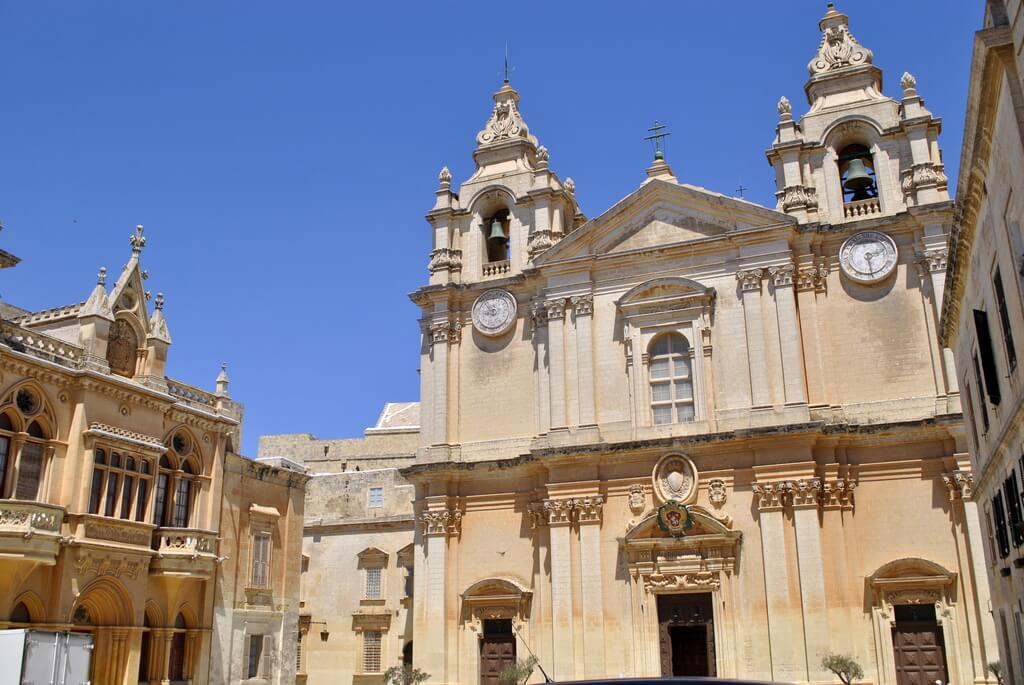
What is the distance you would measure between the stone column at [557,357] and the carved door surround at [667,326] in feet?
6.16

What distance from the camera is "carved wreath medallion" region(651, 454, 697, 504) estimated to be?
27203 millimetres

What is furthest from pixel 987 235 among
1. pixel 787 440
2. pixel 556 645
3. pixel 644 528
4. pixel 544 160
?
pixel 544 160

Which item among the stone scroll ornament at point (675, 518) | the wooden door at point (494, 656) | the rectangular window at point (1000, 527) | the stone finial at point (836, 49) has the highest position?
the stone finial at point (836, 49)

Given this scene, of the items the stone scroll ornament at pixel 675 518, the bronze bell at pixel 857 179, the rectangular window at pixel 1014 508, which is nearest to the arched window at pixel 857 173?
the bronze bell at pixel 857 179

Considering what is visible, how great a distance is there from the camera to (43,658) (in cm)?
1669

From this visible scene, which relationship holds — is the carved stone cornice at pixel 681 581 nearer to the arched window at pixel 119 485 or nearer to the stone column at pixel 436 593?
the stone column at pixel 436 593

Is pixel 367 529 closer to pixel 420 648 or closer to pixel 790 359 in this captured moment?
pixel 420 648

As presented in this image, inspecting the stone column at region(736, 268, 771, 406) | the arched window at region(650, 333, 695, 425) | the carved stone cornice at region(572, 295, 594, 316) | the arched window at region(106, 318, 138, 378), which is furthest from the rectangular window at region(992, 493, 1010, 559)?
the arched window at region(106, 318, 138, 378)

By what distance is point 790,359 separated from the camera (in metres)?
27.0

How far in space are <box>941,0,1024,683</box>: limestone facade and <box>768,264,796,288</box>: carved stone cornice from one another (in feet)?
18.6

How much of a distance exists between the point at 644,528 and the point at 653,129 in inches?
518

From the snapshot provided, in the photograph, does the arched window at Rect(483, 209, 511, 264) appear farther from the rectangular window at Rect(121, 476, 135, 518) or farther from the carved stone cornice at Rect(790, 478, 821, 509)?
the rectangular window at Rect(121, 476, 135, 518)

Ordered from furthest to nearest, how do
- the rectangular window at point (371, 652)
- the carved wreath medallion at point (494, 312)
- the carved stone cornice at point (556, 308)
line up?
1. the rectangular window at point (371, 652)
2. the carved wreath medallion at point (494, 312)
3. the carved stone cornice at point (556, 308)

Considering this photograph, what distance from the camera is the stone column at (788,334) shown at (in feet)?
87.9
